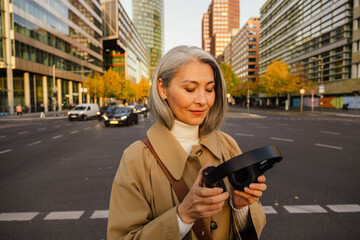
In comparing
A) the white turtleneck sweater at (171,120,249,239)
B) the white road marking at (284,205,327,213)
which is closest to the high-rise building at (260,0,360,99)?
the white road marking at (284,205,327,213)

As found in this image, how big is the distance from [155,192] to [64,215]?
3139 mm

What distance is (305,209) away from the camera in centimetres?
392

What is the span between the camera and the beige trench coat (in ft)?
3.91

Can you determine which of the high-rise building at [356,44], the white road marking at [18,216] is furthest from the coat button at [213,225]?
the high-rise building at [356,44]

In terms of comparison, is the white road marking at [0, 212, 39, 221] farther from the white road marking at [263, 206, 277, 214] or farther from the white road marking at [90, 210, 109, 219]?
the white road marking at [263, 206, 277, 214]

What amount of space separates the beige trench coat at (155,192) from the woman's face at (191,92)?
0.50 ft

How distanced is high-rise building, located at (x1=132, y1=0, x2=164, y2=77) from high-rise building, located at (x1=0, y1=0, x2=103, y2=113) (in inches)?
4426

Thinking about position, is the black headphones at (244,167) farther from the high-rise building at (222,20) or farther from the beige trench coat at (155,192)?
the high-rise building at (222,20)

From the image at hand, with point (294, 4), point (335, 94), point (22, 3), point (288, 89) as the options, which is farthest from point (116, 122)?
point (294, 4)

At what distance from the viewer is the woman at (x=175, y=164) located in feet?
4.02

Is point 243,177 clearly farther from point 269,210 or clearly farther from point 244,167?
point 269,210

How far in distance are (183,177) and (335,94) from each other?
4915 centimetres

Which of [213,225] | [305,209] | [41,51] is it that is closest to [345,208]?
[305,209]

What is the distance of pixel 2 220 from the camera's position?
3619 millimetres
